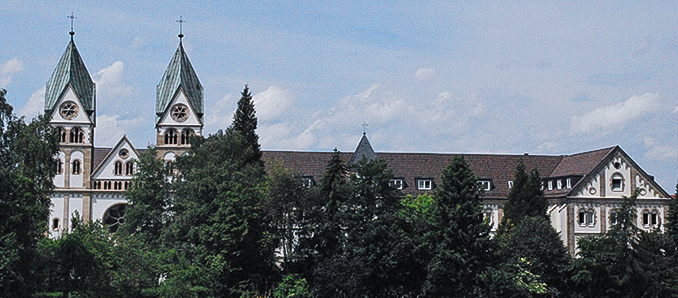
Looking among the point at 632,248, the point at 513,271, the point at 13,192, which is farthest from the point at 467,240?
the point at 13,192

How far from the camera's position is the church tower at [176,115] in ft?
293

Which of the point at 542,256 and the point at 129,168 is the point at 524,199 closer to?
the point at 542,256

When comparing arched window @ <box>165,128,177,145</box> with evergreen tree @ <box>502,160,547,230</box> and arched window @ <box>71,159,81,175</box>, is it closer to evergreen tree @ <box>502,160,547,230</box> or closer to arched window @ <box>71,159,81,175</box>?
arched window @ <box>71,159,81,175</box>

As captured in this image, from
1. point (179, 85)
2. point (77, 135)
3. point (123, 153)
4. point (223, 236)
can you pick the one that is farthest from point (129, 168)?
point (223, 236)

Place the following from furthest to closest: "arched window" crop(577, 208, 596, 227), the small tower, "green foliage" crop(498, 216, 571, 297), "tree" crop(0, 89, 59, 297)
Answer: the small tower < "arched window" crop(577, 208, 596, 227) < "green foliage" crop(498, 216, 571, 297) < "tree" crop(0, 89, 59, 297)

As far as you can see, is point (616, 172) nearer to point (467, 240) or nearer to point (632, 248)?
point (632, 248)

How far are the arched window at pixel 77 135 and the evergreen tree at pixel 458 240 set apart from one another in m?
44.2

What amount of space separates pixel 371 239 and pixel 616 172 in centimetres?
3279

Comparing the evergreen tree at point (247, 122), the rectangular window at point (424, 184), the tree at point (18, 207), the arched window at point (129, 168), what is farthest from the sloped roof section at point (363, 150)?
the tree at point (18, 207)

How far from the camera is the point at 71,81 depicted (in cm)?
8850

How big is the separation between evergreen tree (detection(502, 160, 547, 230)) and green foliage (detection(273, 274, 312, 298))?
69.7ft

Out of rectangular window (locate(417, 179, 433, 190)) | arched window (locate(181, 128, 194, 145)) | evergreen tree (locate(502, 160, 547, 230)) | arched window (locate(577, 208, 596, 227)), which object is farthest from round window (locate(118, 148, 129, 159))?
arched window (locate(577, 208, 596, 227))

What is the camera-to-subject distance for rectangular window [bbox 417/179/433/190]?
84.1 metres

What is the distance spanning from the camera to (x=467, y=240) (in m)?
56.4
